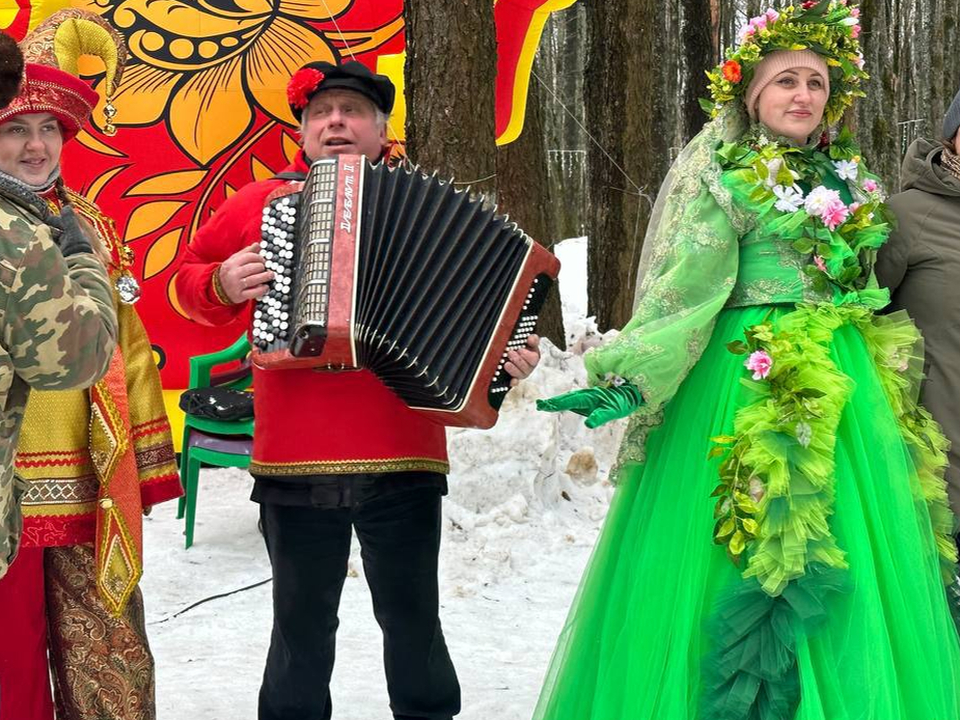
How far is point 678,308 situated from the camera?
129 inches

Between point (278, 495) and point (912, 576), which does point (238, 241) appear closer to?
point (278, 495)

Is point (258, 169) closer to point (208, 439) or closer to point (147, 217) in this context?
point (147, 217)

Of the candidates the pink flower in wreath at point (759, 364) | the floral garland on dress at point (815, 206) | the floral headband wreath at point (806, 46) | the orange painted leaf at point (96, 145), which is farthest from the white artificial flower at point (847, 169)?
the orange painted leaf at point (96, 145)

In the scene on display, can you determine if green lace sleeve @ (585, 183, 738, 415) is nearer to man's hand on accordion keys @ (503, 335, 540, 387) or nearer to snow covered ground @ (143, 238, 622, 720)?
man's hand on accordion keys @ (503, 335, 540, 387)

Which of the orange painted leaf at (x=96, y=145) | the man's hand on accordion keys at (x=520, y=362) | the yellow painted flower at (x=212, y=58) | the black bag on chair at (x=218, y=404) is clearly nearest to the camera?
the man's hand on accordion keys at (x=520, y=362)

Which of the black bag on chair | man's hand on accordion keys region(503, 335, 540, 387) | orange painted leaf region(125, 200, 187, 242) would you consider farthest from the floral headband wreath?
orange painted leaf region(125, 200, 187, 242)

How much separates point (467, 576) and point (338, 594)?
2373mm

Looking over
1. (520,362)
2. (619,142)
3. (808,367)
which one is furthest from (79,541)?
(619,142)

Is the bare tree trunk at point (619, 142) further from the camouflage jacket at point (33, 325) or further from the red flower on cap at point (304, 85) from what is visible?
the camouflage jacket at point (33, 325)

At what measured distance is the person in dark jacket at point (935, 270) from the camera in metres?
3.42

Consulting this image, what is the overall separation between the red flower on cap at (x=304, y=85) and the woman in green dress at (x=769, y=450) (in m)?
1.01

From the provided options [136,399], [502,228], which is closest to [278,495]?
[136,399]

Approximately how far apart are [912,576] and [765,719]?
1.69 feet

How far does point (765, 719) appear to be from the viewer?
3029mm
